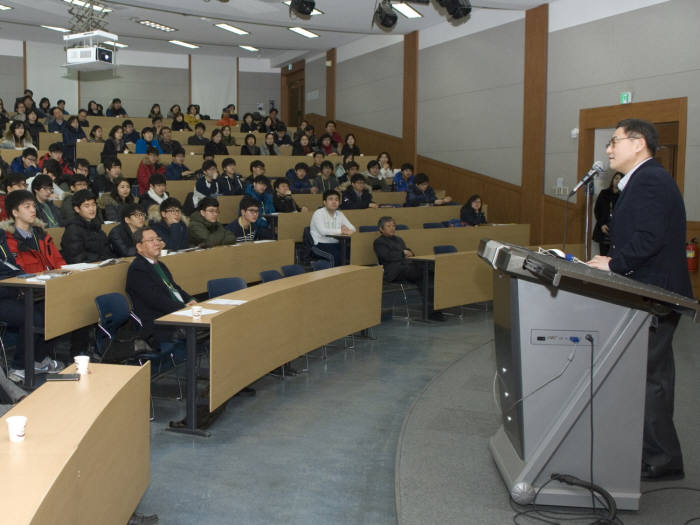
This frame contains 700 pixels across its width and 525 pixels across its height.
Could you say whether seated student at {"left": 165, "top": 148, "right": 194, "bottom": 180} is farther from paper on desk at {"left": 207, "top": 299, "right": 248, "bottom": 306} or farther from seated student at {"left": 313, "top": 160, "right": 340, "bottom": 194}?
paper on desk at {"left": 207, "top": 299, "right": 248, "bottom": 306}

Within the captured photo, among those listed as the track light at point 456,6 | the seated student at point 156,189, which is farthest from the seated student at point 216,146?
the track light at point 456,6

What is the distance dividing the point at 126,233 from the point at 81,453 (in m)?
4.55

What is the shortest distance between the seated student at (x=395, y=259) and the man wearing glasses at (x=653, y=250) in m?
4.33

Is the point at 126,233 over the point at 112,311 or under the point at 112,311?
over

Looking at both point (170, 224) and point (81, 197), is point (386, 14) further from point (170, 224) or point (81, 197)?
point (81, 197)

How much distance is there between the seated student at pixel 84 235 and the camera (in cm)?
594

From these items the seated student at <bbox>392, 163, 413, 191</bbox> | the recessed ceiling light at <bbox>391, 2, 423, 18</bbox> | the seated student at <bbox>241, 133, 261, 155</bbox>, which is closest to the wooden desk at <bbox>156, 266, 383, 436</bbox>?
the seated student at <bbox>392, 163, 413, 191</bbox>

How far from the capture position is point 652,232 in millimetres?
2883

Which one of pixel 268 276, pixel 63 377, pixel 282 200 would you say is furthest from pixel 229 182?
pixel 63 377

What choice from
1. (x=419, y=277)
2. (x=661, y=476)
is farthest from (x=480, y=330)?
(x=661, y=476)

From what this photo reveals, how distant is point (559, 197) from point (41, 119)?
8950mm

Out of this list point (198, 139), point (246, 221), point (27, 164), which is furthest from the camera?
point (198, 139)

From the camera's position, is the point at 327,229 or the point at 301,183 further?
the point at 301,183

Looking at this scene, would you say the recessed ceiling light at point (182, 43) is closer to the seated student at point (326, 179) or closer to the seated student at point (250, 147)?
the seated student at point (250, 147)
